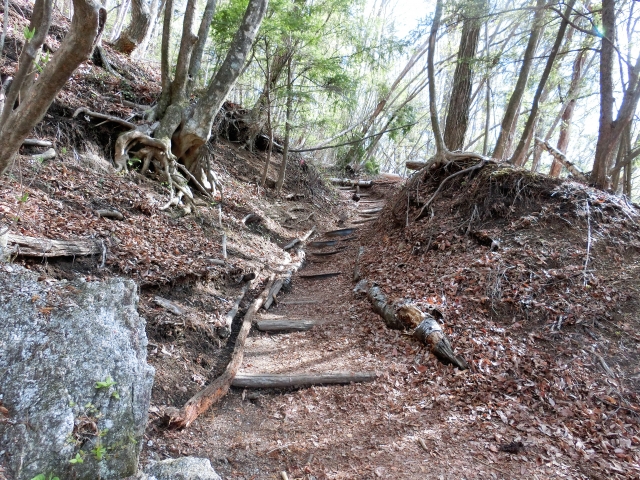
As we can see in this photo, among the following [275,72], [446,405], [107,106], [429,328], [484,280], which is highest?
[275,72]

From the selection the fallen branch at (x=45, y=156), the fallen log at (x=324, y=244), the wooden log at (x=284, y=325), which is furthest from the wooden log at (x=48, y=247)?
the fallen log at (x=324, y=244)

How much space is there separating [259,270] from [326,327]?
7.36 feet

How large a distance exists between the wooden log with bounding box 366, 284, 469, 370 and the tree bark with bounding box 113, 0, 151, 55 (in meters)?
10.8

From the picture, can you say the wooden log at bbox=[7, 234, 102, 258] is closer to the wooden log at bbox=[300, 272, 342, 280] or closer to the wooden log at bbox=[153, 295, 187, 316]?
the wooden log at bbox=[153, 295, 187, 316]

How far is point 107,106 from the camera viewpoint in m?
7.70

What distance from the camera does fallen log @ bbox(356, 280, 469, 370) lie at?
4.44 m

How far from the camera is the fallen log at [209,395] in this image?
3438 millimetres

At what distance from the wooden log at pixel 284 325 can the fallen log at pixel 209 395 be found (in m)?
0.35

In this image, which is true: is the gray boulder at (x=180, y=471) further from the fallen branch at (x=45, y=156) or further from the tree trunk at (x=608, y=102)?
the tree trunk at (x=608, y=102)

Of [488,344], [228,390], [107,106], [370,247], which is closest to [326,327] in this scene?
[228,390]

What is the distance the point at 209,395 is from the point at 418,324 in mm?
2778

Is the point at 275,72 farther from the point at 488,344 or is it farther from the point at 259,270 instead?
the point at 488,344

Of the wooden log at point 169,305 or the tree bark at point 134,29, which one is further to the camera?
the tree bark at point 134,29

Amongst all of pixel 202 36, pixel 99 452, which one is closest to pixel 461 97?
pixel 202 36
